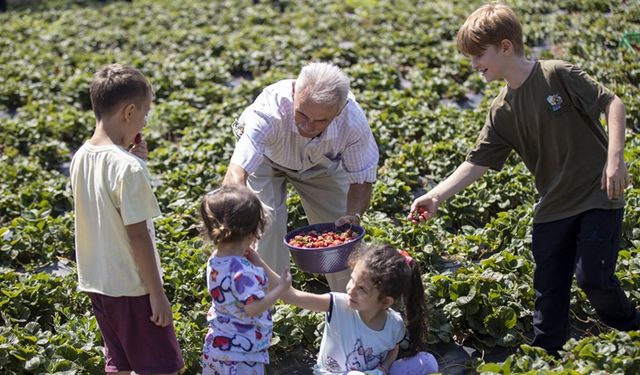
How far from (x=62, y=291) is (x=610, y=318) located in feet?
9.95

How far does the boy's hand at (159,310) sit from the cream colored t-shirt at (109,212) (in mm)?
73

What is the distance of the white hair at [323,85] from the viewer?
400 centimetres

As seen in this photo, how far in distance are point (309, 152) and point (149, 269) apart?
130cm

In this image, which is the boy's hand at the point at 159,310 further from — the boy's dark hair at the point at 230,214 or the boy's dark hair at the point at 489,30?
the boy's dark hair at the point at 489,30

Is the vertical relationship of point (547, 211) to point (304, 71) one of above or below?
below

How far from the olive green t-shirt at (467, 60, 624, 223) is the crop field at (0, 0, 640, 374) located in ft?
1.99

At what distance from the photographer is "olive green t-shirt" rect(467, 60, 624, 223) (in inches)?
149

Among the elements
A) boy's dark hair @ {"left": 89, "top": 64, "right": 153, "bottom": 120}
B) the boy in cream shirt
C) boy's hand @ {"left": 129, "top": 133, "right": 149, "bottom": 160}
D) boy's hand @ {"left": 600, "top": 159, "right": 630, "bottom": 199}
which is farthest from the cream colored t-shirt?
boy's hand @ {"left": 600, "top": 159, "right": 630, "bottom": 199}

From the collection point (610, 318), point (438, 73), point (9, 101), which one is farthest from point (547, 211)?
point (9, 101)

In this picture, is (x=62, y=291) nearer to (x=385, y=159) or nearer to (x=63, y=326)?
(x=63, y=326)

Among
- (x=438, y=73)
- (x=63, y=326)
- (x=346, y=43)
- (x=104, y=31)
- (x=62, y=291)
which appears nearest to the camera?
(x=63, y=326)

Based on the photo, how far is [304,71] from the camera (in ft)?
13.4

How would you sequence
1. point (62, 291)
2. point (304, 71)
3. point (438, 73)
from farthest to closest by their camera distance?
point (438, 73) < point (62, 291) < point (304, 71)

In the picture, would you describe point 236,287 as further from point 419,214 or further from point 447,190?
point 447,190
